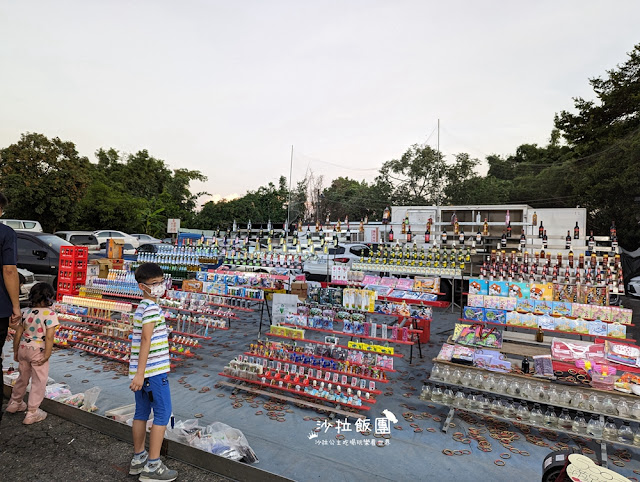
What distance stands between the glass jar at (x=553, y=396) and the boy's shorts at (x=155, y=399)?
11.5 ft

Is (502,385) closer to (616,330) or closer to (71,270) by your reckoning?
(616,330)

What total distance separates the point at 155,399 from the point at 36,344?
Answer: 5.27 ft

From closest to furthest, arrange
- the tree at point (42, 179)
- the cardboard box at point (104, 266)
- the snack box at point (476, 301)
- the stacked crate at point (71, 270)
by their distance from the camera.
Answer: the snack box at point (476, 301) → the stacked crate at point (71, 270) → the cardboard box at point (104, 266) → the tree at point (42, 179)

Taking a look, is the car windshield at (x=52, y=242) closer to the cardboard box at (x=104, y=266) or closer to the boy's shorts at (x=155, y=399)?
the cardboard box at (x=104, y=266)

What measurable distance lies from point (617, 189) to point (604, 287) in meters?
10.7

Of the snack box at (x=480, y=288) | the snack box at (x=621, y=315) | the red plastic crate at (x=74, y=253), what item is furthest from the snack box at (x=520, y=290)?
the red plastic crate at (x=74, y=253)

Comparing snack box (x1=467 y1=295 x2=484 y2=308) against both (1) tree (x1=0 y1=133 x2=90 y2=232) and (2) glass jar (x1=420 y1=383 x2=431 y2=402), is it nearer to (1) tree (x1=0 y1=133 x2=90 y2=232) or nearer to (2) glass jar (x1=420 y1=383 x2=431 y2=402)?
(2) glass jar (x1=420 y1=383 x2=431 y2=402)

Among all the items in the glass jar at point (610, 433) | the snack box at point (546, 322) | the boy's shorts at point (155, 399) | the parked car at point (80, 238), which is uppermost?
the parked car at point (80, 238)

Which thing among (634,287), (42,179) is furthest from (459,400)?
(42,179)

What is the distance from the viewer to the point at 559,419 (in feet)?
11.8

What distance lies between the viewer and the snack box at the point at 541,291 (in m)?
6.39

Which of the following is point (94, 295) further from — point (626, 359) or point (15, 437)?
point (626, 359)

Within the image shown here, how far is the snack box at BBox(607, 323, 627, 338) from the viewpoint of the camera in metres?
4.83

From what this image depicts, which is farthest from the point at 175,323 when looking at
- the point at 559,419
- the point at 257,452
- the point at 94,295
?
the point at 559,419
